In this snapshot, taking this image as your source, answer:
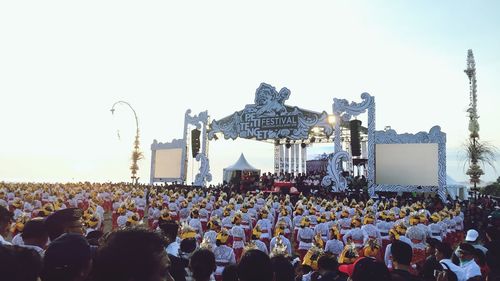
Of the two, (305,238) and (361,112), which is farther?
(361,112)

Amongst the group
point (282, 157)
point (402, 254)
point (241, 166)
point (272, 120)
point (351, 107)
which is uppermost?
point (351, 107)

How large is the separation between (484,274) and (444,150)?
17350 millimetres

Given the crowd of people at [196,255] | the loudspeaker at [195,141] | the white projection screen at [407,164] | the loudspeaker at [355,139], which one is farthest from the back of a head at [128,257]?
the loudspeaker at [195,141]

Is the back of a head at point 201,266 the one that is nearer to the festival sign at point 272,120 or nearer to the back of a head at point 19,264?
the back of a head at point 19,264

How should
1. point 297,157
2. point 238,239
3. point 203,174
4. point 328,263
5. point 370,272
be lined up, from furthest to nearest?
point 297,157 → point 203,174 → point 238,239 → point 328,263 → point 370,272

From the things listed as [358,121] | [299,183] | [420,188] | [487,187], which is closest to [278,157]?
[299,183]

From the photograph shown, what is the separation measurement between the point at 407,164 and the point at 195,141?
14870 mm

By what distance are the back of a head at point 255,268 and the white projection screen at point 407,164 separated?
20.7 metres

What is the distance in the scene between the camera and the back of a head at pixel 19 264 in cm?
190

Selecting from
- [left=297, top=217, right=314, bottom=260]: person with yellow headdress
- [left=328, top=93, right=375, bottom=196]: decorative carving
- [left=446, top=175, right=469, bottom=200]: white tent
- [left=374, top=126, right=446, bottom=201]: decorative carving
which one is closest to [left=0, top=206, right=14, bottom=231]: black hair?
[left=297, top=217, right=314, bottom=260]: person with yellow headdress

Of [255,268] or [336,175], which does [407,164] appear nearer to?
[336,175]

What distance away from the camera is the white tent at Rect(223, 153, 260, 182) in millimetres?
30234

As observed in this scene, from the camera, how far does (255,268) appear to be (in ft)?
8.38

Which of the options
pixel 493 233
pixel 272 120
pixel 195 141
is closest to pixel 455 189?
pixel 272 120
